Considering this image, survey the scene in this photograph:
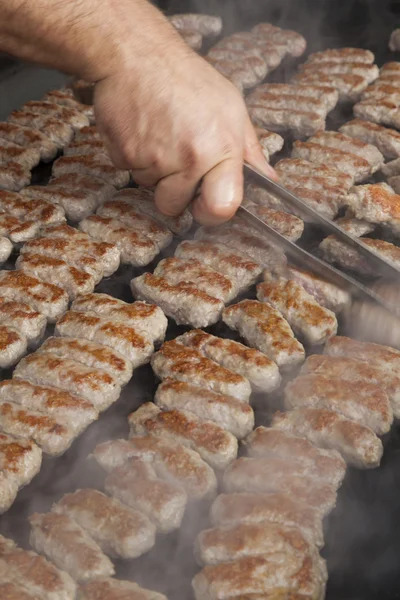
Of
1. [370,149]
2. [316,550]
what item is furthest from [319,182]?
[316,550]

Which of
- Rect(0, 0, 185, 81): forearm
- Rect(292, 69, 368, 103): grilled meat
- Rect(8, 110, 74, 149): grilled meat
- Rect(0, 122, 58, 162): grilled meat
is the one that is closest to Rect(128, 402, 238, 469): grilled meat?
Rect(0, 0, 185, 81): forearm

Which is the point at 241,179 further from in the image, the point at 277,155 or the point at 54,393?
the point at 277,155

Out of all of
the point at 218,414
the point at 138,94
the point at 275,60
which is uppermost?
the point at 138,94

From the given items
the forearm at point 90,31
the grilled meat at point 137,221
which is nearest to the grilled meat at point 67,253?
the grilled meat at point 137,221

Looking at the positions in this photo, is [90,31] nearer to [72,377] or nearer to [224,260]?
[224,260]

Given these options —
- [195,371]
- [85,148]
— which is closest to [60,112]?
[85,148]

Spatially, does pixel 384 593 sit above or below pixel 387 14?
below

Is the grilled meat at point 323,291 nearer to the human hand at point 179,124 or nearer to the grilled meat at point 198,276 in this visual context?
the grilled meat at point 198,276

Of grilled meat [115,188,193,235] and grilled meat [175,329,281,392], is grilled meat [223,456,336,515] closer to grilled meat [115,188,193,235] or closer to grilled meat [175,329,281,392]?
grilled meat [175,329,281,392]
